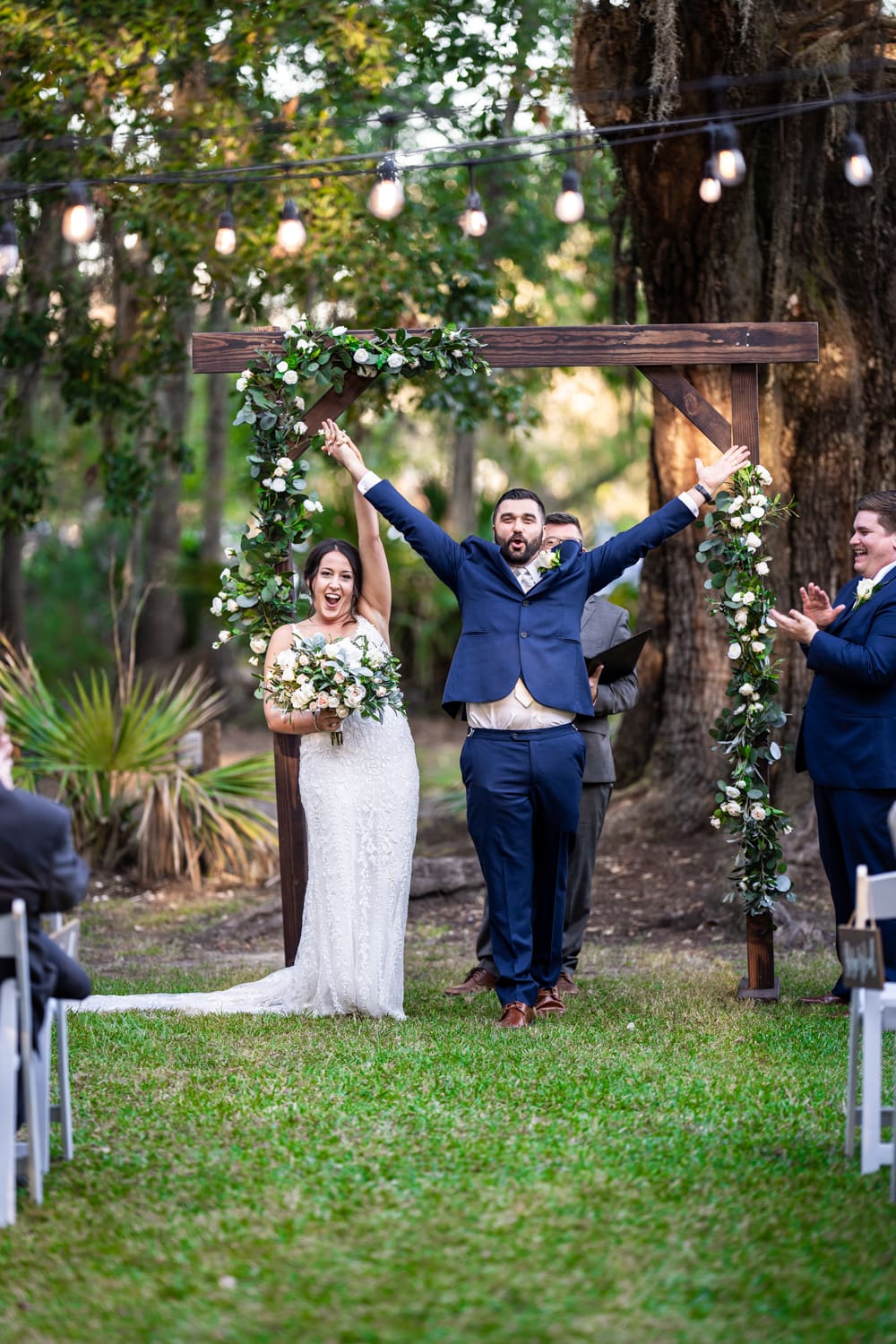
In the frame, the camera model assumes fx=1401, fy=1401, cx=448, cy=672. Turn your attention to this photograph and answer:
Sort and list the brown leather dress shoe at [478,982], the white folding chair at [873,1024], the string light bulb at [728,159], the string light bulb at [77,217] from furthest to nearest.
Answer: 1. the string light bulb at [728,159]
2. the string light bulb at [77,217]
3. the brown leather dress shoe at [478,982]
4. the white folding chair at [873,1024]

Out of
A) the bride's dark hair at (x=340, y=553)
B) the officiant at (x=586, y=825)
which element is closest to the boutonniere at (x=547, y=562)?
the officiant at (x=586, y=825)

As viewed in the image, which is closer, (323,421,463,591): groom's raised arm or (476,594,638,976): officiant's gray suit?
(323,421,463,591): groom's raised arm

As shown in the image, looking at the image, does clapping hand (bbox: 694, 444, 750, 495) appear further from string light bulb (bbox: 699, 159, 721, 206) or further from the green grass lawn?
the green grass lawn

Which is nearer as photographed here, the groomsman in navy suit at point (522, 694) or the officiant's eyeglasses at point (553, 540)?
the groomsman in navy suit at point (522, 694)

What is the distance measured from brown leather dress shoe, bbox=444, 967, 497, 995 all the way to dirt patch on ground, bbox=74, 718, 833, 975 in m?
0.62

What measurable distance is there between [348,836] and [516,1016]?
1017 mm

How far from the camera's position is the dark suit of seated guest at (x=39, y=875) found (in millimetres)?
3680

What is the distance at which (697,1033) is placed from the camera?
221 inches

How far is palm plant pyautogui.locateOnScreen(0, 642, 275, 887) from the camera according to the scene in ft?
30.3

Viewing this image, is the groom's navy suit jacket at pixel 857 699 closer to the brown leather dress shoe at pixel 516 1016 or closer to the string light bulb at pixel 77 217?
the brown leather dress shoe at pixel 516 1016

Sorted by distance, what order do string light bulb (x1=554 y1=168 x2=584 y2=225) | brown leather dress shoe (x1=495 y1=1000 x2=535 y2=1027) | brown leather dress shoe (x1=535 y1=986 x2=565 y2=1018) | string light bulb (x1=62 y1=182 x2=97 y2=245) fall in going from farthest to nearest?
string light bulb (x1=62 y1=182 x2=97 y2=245) → string light bulb (x1=554 y1=168 x2=584 y2=225) → brown leather dress shoe (x1=535 y1=986 x2=565 y2=1018) → brown leather dress shoe (x1=495 y1=1000 x2=535 y2=1027)

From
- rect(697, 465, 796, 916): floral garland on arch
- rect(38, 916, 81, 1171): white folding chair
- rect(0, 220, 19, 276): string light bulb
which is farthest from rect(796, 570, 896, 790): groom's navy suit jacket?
rect(0, 220, 19, 276): string light bulb

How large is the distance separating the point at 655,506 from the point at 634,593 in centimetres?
738

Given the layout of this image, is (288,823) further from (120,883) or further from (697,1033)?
(120,883)
